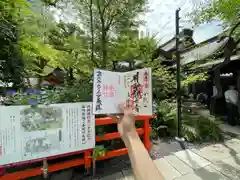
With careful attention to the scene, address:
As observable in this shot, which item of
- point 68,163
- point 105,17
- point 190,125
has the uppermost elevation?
point 105,17

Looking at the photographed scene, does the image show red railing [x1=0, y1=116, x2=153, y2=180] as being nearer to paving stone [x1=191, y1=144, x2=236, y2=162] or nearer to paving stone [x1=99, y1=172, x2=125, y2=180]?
paving stone [x1=99, y1=172, x2=125, y2=180]

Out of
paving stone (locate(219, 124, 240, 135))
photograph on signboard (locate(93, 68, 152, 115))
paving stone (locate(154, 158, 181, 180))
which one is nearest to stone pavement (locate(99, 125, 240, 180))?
paving stone (locate(154, 158, 181, 180))

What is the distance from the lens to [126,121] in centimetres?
117

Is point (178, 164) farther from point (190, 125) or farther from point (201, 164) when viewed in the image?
point (190, 125)

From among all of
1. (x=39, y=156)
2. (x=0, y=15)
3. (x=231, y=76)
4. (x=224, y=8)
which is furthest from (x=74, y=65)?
(x=231, y=76)

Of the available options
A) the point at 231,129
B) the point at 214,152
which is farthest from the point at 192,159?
the point at 231,129

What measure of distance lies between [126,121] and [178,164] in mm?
2723

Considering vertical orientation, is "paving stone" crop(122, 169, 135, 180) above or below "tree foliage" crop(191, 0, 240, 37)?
below

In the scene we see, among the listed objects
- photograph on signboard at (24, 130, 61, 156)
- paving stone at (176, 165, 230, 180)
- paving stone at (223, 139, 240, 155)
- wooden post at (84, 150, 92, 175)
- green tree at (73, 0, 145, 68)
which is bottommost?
paving stone at (176, 165, 230, 180)

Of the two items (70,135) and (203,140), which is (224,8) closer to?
(203,140)

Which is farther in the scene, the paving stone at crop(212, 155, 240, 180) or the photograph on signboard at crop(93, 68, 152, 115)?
the paving stone at crop(212, 155, 240, 180)

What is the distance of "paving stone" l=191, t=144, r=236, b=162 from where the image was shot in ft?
11.7

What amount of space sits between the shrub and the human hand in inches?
145

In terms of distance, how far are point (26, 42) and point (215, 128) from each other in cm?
547
